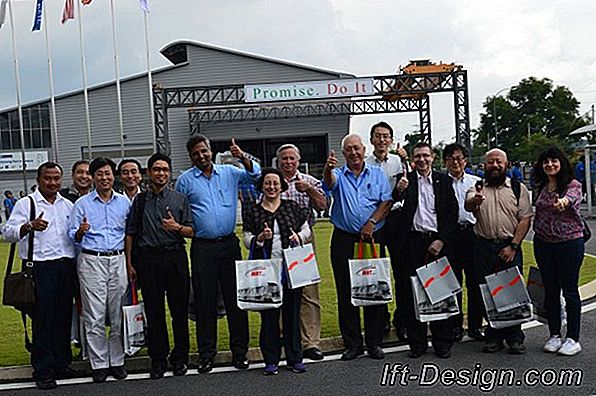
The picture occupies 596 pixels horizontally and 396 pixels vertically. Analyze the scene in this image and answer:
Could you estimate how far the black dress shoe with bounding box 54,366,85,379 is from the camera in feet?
23.2

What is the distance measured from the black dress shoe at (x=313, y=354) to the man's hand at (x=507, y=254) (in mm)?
2054

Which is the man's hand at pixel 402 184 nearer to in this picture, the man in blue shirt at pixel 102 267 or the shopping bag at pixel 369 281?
the shopping bag at pixel 369 281

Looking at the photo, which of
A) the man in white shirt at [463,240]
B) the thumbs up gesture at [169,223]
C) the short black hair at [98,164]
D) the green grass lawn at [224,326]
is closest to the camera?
the thumbs up gesture at [169,223]

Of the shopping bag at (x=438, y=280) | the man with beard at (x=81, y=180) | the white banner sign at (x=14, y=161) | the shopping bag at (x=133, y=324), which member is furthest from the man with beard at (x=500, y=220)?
the white banner sign at (x=14, y=161)

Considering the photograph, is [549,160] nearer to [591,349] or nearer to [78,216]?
[591,349]

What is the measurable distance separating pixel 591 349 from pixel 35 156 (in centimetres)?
4890

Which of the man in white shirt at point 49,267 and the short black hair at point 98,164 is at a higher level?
the short black hair at point 98,164

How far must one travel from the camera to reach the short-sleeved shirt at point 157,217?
687cm

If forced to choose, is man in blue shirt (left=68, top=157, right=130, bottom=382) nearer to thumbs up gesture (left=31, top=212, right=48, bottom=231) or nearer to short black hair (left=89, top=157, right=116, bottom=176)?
short black hair (left=89, top=157, right=116, bottom=176)

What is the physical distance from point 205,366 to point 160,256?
1.18m

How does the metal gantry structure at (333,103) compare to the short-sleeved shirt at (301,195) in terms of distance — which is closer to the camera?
the short-sleeved shirt at (301,195)

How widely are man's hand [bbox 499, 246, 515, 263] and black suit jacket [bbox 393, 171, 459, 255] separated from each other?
51 cm

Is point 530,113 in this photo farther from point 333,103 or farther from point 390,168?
point 390,168

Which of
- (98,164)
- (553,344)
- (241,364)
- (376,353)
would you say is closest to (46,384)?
(241,364)
